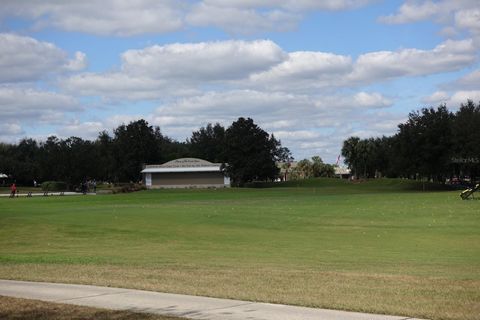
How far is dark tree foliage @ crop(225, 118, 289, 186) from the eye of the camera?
11125 cm

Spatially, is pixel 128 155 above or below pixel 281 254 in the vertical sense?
above

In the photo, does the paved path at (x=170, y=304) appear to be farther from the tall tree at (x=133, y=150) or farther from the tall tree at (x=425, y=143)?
the tall tree at (x=133, y=150)

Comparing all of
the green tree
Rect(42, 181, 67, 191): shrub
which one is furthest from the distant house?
Rect(42, 181, 67, 191): shrub

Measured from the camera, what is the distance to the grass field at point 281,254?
10273 millimetres

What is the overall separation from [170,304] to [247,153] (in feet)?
338

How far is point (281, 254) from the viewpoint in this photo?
69.9 feet

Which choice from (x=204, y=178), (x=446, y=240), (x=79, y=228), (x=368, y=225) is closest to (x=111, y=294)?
(x=446, y=240)

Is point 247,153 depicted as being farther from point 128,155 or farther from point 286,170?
point 286,170

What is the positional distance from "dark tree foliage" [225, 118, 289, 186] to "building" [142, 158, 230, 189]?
432cm

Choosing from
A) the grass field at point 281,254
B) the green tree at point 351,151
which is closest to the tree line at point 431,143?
the grass field at point 281,254

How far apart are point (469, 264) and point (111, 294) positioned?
10.9 meters

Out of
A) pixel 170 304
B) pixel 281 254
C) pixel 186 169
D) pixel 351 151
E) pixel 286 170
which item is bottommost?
pixel 281 254

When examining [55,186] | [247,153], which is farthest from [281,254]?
[55,186]

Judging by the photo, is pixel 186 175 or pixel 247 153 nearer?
pixel 247 153
